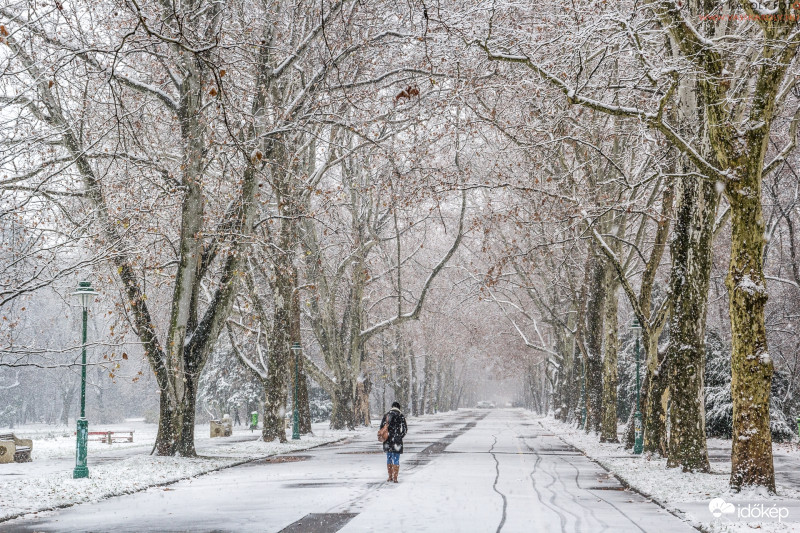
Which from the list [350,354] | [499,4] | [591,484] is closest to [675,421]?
[591,484]

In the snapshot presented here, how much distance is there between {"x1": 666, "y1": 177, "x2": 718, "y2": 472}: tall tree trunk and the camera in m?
15.6

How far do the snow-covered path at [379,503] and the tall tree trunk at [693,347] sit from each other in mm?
1652

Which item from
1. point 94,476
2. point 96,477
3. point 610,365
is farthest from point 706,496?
point 610,365

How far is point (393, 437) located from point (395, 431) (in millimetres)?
180

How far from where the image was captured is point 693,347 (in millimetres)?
15828

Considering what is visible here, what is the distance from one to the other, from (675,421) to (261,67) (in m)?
13.4

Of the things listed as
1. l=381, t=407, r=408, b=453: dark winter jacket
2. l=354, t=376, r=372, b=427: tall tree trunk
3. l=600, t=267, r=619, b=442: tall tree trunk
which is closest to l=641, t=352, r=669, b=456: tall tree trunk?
l=600, t=267, r=619, b=442: tall tree trunk

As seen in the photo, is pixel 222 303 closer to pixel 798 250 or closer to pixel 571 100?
pixel 571 100

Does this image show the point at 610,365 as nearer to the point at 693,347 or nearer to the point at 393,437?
the point at 693,347

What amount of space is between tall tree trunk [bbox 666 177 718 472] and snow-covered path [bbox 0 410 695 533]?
65.0 inches

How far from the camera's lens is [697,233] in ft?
51.0

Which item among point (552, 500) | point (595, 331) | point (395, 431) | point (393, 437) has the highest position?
point (595, 331)

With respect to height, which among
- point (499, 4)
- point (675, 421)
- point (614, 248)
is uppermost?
point (499, 4)

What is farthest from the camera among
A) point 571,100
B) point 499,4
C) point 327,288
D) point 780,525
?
point 327,288
